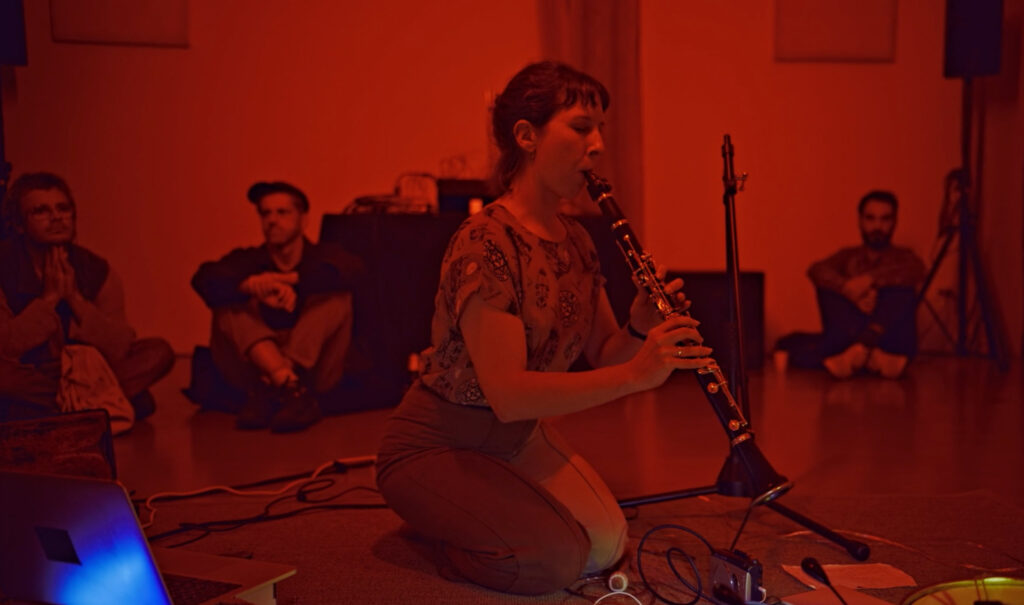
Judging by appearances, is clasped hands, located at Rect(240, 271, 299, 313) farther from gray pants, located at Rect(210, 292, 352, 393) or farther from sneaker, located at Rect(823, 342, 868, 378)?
sneaker, located at Rect(823, 342, 868, 378)

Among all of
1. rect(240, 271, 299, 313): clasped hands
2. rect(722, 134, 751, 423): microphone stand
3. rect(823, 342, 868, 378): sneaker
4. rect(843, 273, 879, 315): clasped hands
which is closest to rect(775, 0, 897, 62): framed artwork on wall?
rect(843, 273, 879, 315): clasped hands

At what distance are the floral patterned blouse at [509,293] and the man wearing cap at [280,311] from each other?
5.51 ft

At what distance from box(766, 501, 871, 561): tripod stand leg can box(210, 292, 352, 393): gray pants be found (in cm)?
201

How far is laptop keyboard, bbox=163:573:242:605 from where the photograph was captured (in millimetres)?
1555

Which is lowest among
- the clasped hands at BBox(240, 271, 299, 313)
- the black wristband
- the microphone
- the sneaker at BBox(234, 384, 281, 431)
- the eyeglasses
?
the sneaker at BBox(234, 384, 281, 431)

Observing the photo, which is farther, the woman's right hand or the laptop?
the woman's right hand

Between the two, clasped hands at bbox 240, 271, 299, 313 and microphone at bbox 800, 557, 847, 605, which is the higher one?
clasped hands at bbox 240, 271, 299, 313

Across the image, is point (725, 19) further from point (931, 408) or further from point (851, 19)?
point (931, 408)

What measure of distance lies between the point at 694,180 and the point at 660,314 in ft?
11.8

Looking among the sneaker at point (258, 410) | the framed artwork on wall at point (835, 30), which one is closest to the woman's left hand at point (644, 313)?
the sneaker at point (258, 410)

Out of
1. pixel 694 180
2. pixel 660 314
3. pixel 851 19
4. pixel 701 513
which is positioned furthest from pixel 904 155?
pixel 660 314

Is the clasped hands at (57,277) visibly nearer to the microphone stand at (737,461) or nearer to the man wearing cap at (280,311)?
the man wearing cap at (280,311)

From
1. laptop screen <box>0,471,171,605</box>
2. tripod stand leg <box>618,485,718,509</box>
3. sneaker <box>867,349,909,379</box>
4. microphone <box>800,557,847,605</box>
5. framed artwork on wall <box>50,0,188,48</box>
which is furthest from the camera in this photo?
framed artwork on wall <box>50,0,188,48</box>

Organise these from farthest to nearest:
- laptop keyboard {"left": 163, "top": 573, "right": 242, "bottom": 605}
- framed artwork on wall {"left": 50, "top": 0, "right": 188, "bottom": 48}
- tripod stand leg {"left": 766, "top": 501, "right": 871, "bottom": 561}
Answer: framed artwork on wall {"left": 50, "top": 0, "right": 188, "bottom": 48}, tripod stand leg {"left": 766, "top": 501, "right": 871, "bottom": 561}, laptop keyboard {"left": 163, "top": 573, "right": 242, "bottom": 605}
